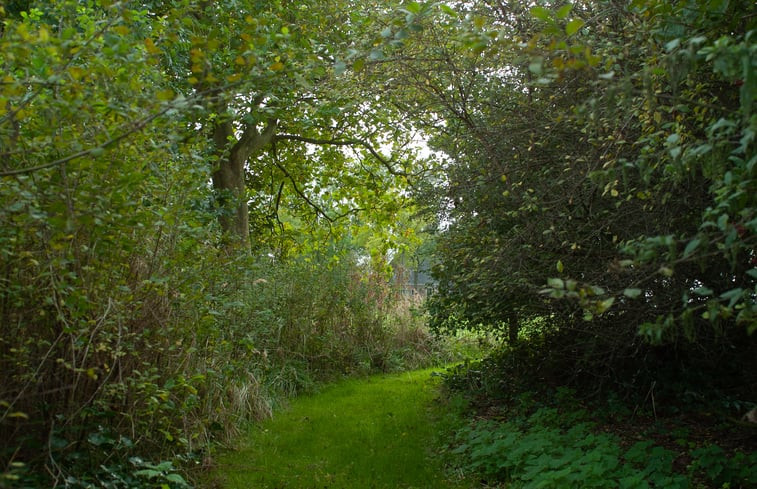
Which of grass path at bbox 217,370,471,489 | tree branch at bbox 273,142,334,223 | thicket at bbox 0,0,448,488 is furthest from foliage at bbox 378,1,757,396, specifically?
tree branch at bbox 273,142,334,223

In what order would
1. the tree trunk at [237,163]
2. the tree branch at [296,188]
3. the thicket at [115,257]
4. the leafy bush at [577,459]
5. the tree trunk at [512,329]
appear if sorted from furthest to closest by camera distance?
1. the tree branch at [296,188]
2. the tree trunk at [237,163]
3. the tree trunk at [512,329]
4. the leafy bush at [577,459]
5. the thicket at [115,257]

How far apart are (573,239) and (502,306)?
65.4 inches

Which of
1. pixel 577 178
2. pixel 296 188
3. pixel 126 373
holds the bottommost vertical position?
pixel 126 373

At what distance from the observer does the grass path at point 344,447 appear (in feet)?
17.1

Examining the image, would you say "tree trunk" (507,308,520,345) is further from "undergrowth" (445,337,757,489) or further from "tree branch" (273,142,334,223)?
"tree branch" (273,142,334,223)

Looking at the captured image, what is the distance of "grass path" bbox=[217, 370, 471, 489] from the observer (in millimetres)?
5199

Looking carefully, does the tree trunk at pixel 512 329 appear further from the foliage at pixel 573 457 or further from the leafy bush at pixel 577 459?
the leafy bush at pixel 577 459

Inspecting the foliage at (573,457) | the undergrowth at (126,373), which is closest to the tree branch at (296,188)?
the undergrowth at (126,373)

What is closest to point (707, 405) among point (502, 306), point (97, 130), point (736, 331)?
point (736, 331)

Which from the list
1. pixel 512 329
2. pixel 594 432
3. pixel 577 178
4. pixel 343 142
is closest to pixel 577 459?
pixel 594 432

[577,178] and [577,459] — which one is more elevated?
[577,178]

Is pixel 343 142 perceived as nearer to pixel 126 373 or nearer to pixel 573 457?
pixel 126 373

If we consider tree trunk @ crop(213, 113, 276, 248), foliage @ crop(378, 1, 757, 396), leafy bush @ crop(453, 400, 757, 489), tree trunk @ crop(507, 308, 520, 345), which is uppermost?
tree trunk @ crop(213, 113, 276, 248)

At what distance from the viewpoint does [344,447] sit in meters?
6.17
